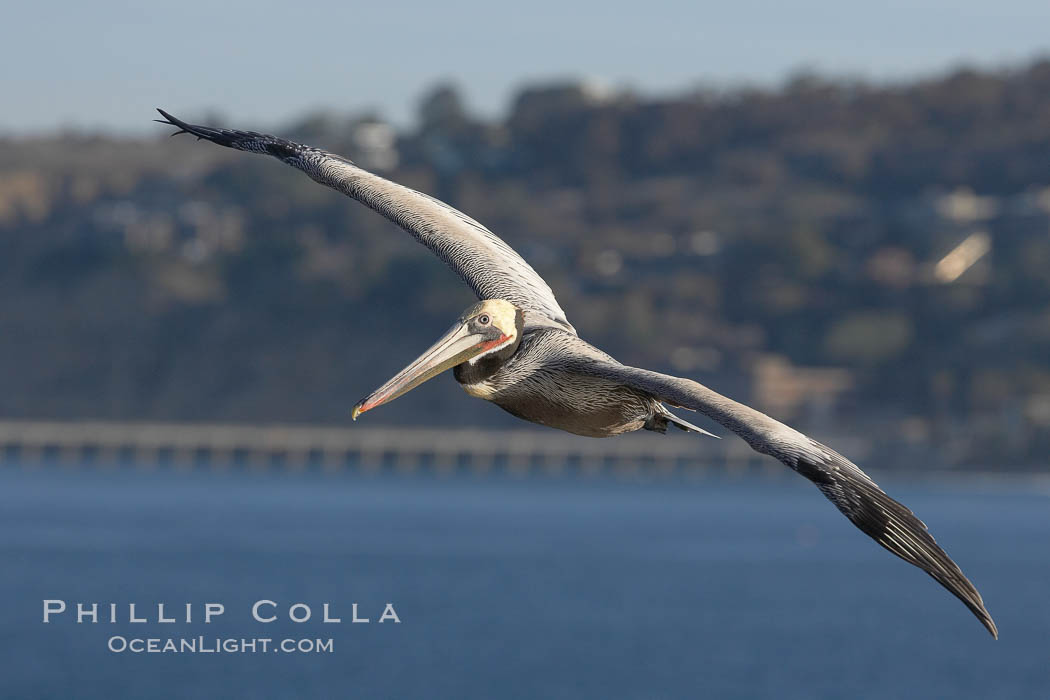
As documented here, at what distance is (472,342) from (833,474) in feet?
9.36

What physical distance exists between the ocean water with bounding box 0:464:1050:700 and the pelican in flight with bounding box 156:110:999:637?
7457 cm

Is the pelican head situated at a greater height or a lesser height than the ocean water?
lesser

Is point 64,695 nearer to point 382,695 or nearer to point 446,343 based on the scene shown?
point 382,695

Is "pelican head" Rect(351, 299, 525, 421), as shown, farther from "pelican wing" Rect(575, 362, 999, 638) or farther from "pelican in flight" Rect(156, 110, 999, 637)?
"pelican wing" Rect(575, 362, 999, 638)

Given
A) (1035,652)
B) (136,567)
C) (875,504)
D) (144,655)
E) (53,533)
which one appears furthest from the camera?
(53,533)

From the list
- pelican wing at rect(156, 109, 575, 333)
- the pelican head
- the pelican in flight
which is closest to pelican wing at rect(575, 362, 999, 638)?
the pelican in flight

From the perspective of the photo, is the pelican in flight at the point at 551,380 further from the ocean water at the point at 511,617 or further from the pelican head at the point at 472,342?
the ocean water at the point at 511,617

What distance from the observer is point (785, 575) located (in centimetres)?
16875

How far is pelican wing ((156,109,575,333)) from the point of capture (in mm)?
18750

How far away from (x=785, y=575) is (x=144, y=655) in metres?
70.6

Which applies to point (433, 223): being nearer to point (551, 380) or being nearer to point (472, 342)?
point (551, 380)

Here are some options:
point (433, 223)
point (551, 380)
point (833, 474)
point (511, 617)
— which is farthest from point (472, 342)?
point (511, 617)

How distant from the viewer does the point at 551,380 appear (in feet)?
53.3

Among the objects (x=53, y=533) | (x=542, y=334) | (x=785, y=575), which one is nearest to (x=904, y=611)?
(x=785, y=575)
